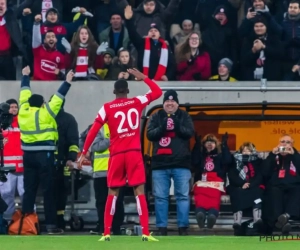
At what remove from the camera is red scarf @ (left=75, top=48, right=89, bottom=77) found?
66.8 ft

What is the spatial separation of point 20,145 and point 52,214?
138 centimetres

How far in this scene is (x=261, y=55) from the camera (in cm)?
2017

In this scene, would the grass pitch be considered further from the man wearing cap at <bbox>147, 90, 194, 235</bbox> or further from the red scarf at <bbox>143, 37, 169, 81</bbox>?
the red scarf at <bbox>143, 37, 169, 81</bbox>

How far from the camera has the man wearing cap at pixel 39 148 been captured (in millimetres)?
18062

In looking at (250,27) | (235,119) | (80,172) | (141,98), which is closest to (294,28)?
(250,27)

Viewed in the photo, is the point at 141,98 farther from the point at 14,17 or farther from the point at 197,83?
the point at 14,17

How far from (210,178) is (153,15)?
411 centimetres

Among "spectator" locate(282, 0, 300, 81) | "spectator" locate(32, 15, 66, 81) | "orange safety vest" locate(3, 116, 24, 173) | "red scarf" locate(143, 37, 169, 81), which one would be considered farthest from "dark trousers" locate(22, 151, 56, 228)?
"spectator" locate(282, 0, 300, 81)

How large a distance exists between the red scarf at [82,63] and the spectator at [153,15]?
1.17 metres

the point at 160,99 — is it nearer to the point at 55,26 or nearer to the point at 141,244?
the point at 55,26

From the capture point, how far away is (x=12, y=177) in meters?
19.0

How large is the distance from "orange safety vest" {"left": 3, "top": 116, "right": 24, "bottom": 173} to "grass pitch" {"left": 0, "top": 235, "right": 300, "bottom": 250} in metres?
3.25

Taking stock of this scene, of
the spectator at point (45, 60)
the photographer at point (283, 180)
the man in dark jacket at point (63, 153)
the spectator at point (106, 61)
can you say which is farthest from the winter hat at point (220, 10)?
the photographer at point (283, 180)

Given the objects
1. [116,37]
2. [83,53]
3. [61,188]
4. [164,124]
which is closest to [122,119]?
[164,124]
